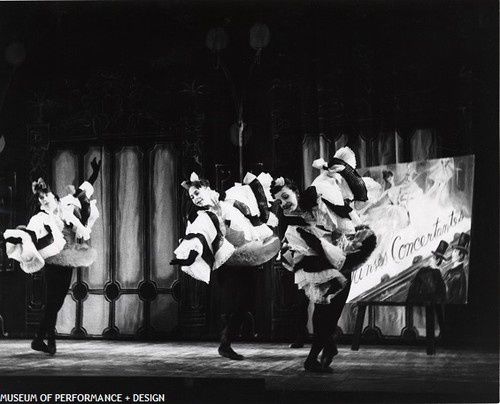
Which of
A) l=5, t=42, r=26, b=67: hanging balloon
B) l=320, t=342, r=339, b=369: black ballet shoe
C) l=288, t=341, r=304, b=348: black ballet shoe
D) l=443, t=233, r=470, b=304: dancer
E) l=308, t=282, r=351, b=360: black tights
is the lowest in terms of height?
l=320, t=342, r=339, b=369: black ballet shoe

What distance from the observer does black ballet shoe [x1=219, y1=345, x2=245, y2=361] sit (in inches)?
172

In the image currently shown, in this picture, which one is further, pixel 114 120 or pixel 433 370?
pixel 114 120

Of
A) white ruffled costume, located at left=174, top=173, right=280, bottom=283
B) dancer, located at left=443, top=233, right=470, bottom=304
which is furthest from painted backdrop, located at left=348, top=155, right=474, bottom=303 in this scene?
white ruffled costume, located at left=174, top=173, right=280, bottom=283

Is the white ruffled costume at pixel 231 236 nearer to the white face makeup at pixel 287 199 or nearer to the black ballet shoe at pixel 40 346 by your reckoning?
the white face makeup at pixel 287 199

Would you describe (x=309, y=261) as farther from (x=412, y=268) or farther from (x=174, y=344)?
Answer: (x=174, y=344)

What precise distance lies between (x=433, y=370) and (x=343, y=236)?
2.95ft

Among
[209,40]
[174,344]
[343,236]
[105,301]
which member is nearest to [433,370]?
[343,236]

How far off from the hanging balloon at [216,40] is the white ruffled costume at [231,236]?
77 centimetres

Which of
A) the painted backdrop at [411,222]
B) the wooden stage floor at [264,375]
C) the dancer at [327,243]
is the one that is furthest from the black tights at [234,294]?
the painted backdrop at [411,222]

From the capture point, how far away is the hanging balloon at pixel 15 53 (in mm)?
4543

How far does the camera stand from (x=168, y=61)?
14.8ft

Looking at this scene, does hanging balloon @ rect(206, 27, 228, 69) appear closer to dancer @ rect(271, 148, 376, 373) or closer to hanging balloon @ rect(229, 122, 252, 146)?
hanging balloon @ rect(229, 122, 252, 146)

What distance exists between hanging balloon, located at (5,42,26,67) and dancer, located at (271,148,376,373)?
1811 mm

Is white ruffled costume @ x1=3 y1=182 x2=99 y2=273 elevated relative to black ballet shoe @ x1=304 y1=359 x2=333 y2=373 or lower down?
elevated
